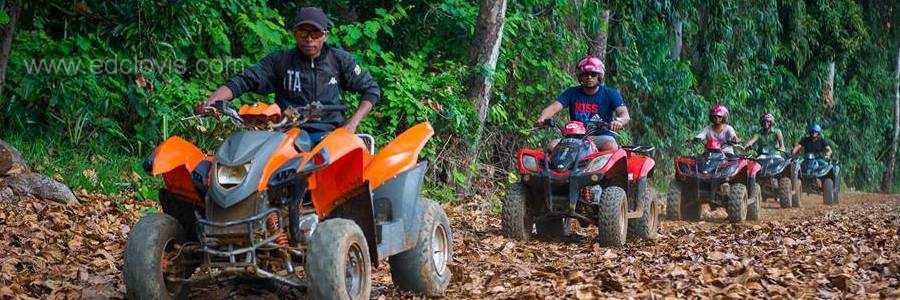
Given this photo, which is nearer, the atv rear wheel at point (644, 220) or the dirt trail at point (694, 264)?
the dirt trail at point (694, 264)

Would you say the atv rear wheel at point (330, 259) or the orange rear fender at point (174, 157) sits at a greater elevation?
the orange rear fender at point (174, 157)

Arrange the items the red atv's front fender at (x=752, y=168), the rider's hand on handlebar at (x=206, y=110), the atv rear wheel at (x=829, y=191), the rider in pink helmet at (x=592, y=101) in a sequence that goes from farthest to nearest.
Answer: the atv rear wheel at (x=829, y=191) → the red atv's front fender at (x=752, y=168) → the rider in pink helmet at (x=592, y=101) → the rider's hand on handlebar at (x=206, y=110)

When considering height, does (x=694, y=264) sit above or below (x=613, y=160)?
below

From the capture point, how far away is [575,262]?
8070 millimetres

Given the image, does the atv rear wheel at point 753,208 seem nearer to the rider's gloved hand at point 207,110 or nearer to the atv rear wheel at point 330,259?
the atv rear wheel at point 330,259

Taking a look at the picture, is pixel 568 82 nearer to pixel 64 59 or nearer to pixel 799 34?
pixel 64 59

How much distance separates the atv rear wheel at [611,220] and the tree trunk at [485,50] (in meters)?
3.32

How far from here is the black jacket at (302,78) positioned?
618cm

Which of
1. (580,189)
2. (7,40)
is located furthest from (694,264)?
(7,40)

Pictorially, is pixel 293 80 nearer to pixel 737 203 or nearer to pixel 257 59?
pixel 257 59

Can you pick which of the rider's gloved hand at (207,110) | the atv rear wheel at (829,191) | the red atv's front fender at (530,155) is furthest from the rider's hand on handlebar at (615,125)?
the atv rear wheel at (829,191)

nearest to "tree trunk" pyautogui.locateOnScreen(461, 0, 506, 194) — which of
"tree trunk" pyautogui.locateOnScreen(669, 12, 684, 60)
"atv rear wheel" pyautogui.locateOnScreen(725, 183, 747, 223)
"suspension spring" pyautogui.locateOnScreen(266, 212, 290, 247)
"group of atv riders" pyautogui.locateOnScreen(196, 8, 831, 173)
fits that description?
"atv rear wheel" pyautogui.locateOnScreen(725, 183, 747, 223)

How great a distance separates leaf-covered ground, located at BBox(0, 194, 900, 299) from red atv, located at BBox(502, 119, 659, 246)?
0.79 ft

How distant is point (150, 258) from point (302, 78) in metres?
1.56
